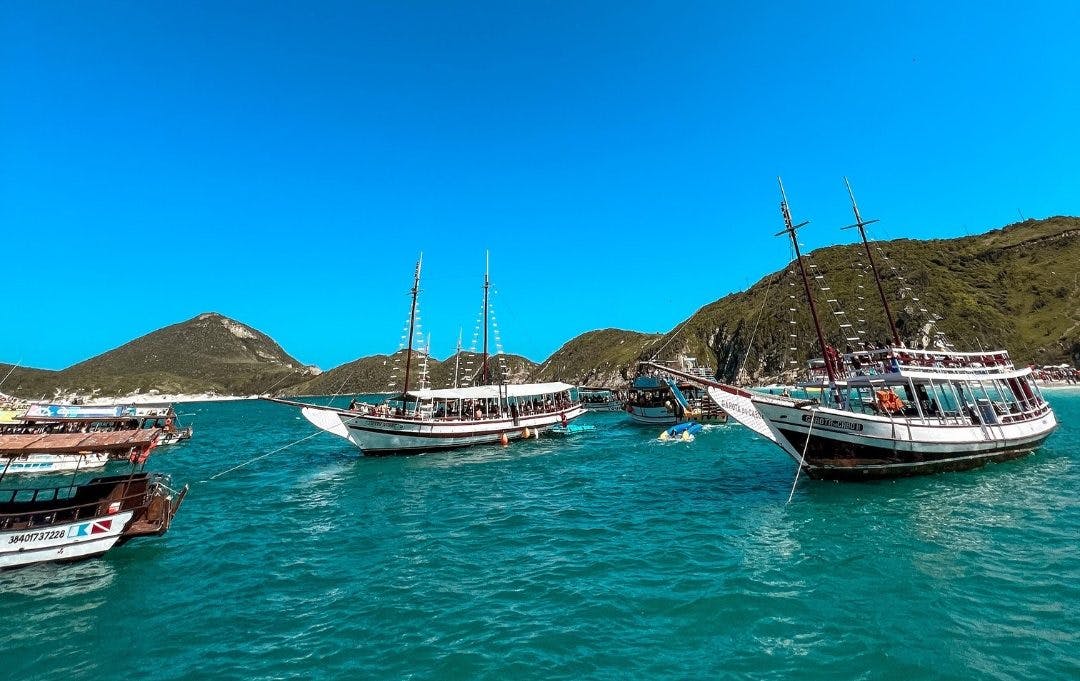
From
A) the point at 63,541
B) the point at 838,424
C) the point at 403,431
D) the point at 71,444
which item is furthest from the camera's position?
the point at 403,431

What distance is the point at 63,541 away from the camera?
52.1 feet

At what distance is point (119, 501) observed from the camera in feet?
56.3

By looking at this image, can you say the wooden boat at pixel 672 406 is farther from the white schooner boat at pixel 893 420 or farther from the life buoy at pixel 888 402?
the life buoy at pixel 888 402

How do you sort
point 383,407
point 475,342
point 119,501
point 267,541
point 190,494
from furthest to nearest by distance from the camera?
1. point 475,342
2. point 383,407
3. point 190,494
4. point 267,541
5. point 119,501

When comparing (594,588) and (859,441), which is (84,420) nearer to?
(594,588)

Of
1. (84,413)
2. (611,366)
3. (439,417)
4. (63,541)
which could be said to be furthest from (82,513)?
(611,366)

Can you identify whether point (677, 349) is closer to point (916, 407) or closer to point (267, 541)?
point (916, 407)

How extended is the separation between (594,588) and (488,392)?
1460 inches

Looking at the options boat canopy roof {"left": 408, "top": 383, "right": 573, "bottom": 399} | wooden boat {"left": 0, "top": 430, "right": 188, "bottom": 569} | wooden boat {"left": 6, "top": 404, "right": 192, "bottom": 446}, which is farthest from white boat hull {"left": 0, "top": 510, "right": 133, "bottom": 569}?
wooden boat {"left": 6, "top": 404, "right": 192, "bottom": 446}

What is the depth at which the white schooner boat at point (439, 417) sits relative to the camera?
4072cm

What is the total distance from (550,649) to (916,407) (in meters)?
24.3

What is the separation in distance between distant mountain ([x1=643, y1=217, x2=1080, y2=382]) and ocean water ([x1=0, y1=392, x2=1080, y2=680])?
9213cm

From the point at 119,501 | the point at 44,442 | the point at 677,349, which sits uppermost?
the point at 677,349


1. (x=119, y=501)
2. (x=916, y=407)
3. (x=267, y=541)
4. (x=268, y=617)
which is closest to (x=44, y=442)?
(x=119, y=501)
